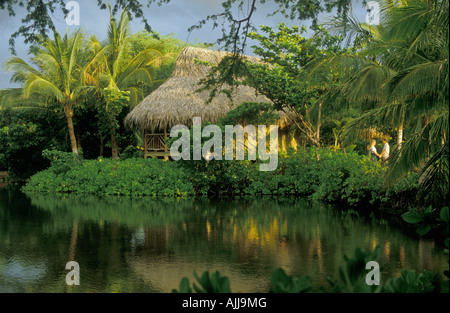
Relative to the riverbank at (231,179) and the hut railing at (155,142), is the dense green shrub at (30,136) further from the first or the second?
the riverbank at (231,179)

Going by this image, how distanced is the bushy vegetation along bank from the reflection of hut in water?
2.46 metres

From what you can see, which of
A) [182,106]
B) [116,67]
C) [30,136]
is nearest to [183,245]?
[182,106]

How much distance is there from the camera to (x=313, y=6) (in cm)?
596

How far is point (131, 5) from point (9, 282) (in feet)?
11.2

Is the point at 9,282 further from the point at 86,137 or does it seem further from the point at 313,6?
the point at 86,137

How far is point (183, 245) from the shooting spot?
7586 millimetres

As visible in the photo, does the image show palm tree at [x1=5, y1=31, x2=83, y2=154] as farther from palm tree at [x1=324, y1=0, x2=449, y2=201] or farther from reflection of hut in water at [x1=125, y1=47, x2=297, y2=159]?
palm tree at [x1=324, y1=0, x2=449, y2=201]

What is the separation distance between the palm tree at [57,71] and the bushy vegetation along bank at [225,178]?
3.44 m

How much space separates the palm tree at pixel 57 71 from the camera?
1947cm

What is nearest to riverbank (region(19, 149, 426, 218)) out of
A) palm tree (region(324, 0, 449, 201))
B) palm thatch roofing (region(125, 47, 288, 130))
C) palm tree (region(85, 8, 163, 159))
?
palm thatch roofing (region(125, 47, 288, 130))

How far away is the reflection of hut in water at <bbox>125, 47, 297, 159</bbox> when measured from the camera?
19.2m

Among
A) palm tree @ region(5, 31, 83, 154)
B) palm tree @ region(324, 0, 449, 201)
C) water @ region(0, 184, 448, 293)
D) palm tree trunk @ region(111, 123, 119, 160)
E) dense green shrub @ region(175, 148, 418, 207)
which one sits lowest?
water @ region(0, 184, 448, 293)

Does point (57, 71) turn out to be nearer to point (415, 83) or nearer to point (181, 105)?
point (181, 105)
